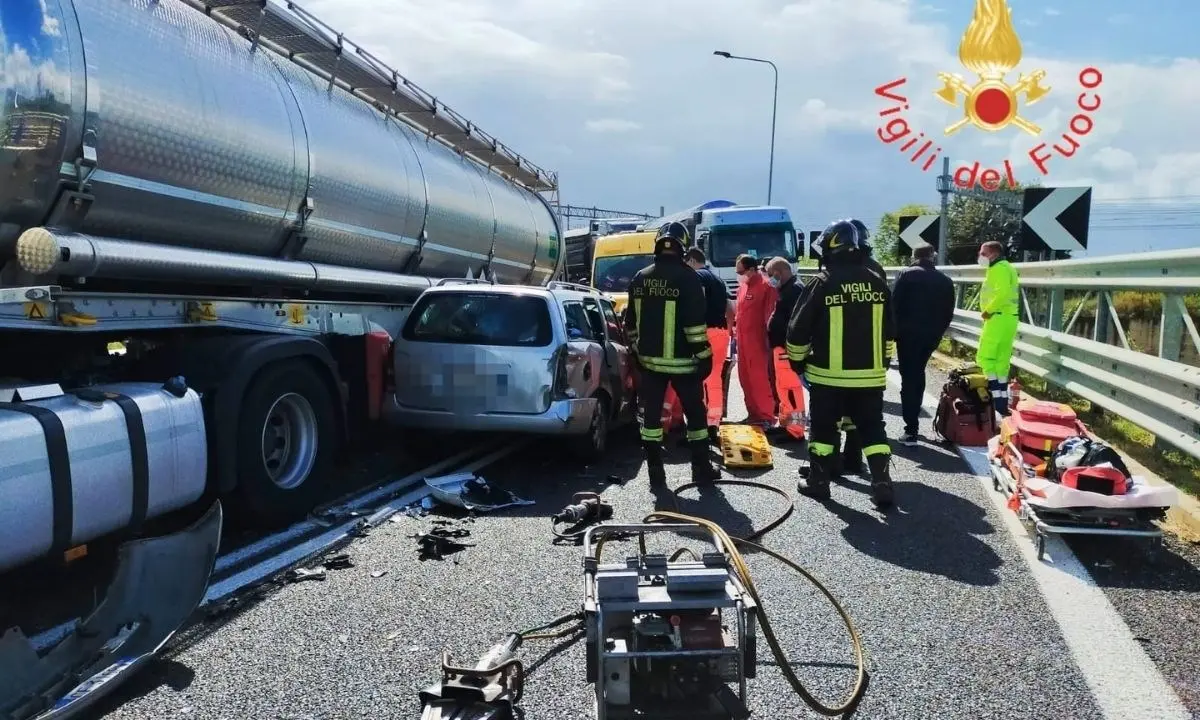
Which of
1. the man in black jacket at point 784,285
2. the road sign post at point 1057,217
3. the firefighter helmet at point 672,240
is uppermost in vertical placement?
the road sign post at point 1057,217

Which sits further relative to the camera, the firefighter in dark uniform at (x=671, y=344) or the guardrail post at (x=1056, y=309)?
→ the guardrail post at (x=1056, y=309)

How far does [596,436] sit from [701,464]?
105 cm

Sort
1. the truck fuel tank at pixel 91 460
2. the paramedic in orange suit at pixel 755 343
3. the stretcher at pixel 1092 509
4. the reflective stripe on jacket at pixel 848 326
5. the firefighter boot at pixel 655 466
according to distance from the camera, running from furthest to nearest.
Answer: the paramedic in orange suit at pixel 755 343 → the firefighter boot at pixel 655 466 → the reflective stripe on jacket at pixel 848 326 → the stretcher at pixel 1092 509 → the truck fuel tank at pixel 91 460

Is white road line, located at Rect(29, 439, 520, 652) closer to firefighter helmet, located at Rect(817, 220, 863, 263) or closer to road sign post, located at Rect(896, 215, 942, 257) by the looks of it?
firefighter helmet, located at Rect(817, 220, 863, 263)

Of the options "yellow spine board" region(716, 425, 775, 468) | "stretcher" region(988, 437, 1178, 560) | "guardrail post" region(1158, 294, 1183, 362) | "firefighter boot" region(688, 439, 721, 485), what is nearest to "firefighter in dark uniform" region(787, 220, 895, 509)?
"firefighter boot" region(688, 439, 721, 485)

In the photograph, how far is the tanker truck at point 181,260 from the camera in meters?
4.06

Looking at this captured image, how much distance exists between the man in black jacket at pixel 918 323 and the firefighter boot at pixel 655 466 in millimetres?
2656

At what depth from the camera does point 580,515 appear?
5.46m

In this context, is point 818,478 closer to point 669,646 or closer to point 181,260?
point 669,646

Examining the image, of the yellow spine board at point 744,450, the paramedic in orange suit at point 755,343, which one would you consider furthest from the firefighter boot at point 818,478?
the paramedic in orange suit at point 755,343

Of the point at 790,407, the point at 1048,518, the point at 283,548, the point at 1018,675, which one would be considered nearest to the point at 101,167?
the point at 283,548

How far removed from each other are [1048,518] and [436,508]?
367 centimetres

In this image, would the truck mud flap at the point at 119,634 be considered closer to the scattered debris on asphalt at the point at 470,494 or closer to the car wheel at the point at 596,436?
the scattered debris on asphalt at the point at 470,494

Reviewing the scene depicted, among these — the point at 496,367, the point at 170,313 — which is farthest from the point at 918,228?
the point at 170,313
